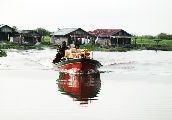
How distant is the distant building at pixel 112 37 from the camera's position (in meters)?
29.8

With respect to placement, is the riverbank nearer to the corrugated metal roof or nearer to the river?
the corrugated metal roof

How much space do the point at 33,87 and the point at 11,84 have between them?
34.3 inches

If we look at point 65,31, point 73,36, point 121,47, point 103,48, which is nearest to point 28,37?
point 65,31

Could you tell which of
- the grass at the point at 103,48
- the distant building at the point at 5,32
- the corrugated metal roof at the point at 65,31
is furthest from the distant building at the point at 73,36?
the distant building at the point at 5,32

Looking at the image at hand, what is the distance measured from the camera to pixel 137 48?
99.7ft

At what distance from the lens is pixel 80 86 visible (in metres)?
11.7


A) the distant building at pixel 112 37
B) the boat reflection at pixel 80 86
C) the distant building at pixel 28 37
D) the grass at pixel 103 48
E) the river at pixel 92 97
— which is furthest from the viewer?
the distant building at pixel 28 37

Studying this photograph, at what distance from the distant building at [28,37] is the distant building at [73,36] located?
193 cm

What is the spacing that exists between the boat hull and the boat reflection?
0.51 ft

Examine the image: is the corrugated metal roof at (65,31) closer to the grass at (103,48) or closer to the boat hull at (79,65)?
the grass at (103,48)

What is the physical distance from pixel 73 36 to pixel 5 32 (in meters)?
4.65

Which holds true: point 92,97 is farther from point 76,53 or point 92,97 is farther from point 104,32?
point 104,32

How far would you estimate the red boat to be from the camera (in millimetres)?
13447

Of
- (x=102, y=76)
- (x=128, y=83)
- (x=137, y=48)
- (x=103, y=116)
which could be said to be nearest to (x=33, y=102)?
(x=103, y=116)
